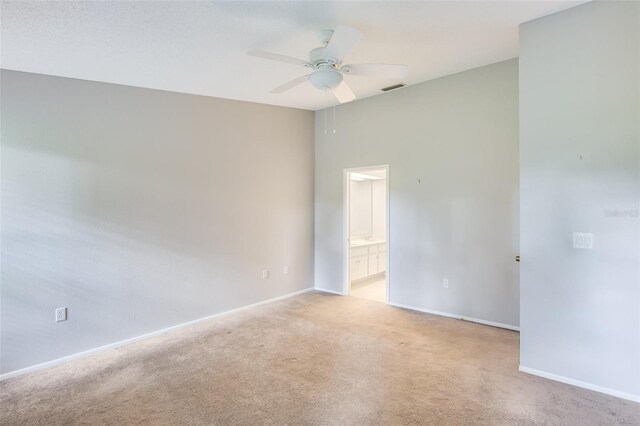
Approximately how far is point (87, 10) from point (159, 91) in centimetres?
150

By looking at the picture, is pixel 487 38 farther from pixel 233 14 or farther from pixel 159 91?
pixel 159 91

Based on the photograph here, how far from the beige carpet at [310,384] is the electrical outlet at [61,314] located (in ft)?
1.39

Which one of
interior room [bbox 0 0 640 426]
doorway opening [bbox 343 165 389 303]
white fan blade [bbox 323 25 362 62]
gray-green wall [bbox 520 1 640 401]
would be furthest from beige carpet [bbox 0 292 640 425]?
white fan blade [bbox 323 25 362 62]

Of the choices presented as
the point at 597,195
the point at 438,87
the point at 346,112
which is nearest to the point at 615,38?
the point at 597,195

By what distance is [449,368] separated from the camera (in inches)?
111

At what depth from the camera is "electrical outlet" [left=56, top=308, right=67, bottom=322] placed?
3.04 m

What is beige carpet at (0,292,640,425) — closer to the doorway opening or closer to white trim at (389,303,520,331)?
white trim at (389,303,520,331)

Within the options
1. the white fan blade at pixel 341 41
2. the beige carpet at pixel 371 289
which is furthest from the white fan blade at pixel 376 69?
the beige carpet at pixel 371 289

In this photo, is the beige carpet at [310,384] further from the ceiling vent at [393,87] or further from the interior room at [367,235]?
the ceiling vent at [393,87]

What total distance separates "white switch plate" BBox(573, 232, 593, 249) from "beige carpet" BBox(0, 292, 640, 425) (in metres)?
1.09

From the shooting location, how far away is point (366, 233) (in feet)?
23.0

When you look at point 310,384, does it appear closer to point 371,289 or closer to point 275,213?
point 275,213

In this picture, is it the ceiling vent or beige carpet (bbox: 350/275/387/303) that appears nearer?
the ceiling vent

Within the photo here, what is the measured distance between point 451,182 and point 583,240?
1711mm
